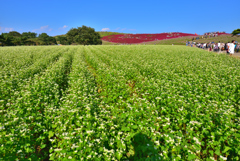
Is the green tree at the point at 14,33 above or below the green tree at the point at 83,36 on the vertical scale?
above

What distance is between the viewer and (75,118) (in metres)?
5.53

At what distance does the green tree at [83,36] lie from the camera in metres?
86.0

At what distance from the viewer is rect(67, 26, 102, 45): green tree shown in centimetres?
8600

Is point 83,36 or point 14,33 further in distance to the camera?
point 14,33

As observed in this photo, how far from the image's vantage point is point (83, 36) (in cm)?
8619

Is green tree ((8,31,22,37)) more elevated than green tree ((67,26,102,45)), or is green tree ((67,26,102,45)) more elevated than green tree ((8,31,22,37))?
green tree ((8,31,22,37))

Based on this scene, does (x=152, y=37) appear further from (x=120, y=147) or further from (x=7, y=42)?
(x=120, y=147)

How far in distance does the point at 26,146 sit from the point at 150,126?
394 centimetres

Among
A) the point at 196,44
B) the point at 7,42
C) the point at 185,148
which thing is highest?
the point at 7,42

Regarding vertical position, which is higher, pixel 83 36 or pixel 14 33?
pixel 14 33

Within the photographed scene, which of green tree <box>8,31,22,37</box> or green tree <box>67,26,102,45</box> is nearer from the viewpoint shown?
green tree <box>67,26,102,45</box>

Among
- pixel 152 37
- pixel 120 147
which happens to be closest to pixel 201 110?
pixel 120 147

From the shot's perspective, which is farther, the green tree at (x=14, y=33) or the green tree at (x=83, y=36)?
the green tree at (x=14, y=33)

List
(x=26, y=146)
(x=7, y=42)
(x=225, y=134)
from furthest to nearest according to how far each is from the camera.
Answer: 1. (x=7, y=42)
2. (x=225, y=134)
3. (x=26, y=146)
